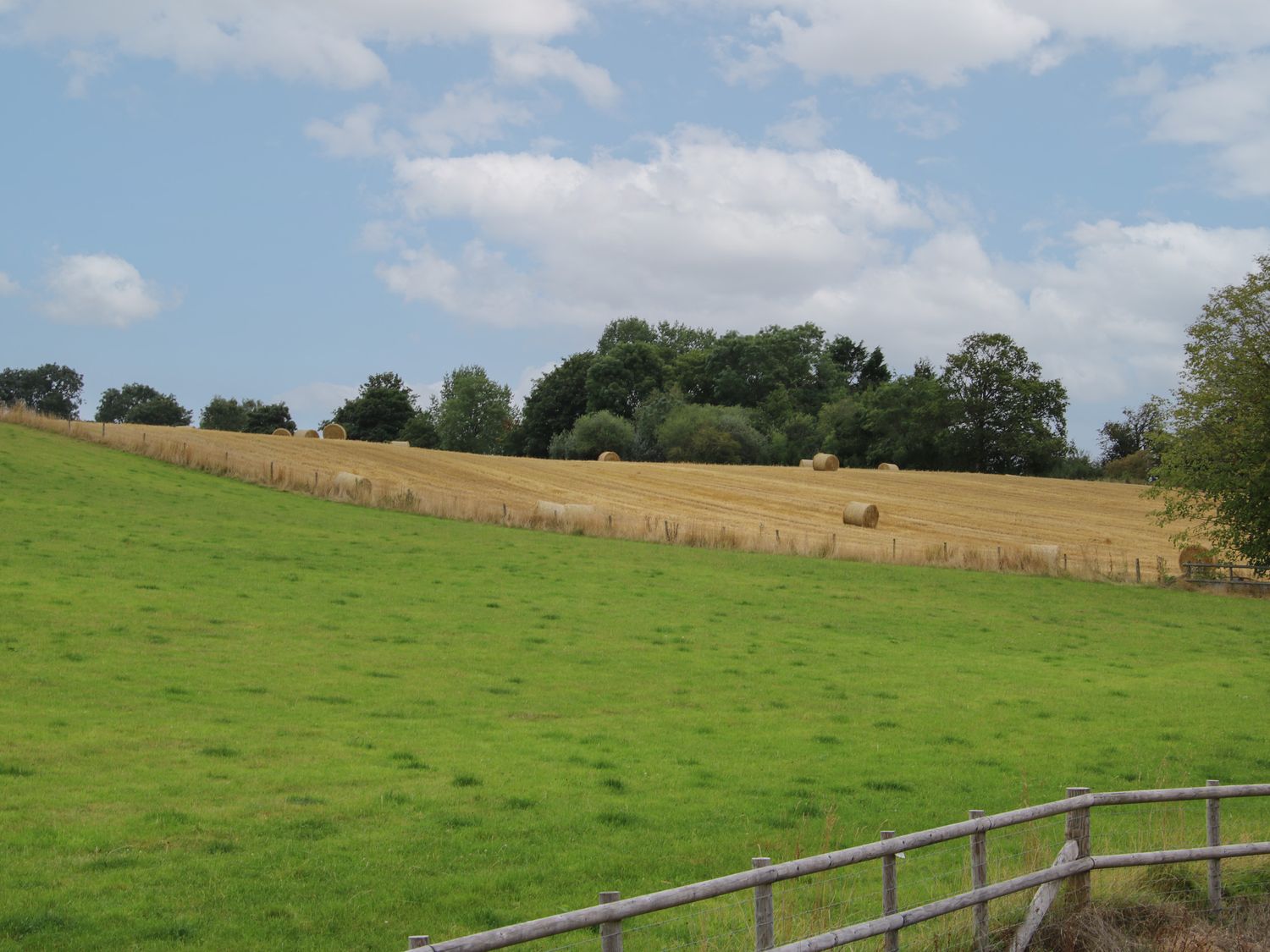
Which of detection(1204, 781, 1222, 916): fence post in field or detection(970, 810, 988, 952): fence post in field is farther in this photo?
detection(1204, 781, 1222, 916): fence post in field

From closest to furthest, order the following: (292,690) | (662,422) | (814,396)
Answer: (292,690) < (662,422) < (814,396)

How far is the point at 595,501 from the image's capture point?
58.2 metres

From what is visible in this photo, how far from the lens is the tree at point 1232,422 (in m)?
40.0

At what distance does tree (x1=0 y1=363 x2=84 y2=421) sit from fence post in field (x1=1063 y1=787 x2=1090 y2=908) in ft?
525

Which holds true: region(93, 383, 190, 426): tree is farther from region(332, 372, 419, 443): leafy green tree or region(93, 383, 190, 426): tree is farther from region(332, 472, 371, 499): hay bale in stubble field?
region(332, 472, 371, 499): hay bale in stubble field

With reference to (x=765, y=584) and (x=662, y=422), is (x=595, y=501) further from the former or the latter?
(x=662, y=422)

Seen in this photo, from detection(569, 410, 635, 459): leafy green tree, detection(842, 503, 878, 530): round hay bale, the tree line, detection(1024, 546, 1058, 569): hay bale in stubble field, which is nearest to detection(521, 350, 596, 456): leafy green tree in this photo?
the tree line

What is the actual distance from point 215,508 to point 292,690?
78.6ft

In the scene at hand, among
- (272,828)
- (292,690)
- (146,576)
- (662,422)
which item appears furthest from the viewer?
(662,422)

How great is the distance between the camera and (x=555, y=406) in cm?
12912

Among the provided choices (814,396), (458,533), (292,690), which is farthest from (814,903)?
(814,396)

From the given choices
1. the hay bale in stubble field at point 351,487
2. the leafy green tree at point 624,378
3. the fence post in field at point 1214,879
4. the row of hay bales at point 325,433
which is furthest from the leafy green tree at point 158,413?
the fence post in field at point 1214,879

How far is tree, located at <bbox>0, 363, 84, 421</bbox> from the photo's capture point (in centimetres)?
15588

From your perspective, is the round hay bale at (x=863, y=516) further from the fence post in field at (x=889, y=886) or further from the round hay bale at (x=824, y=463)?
the fence post in field at (x=889, y=886)
